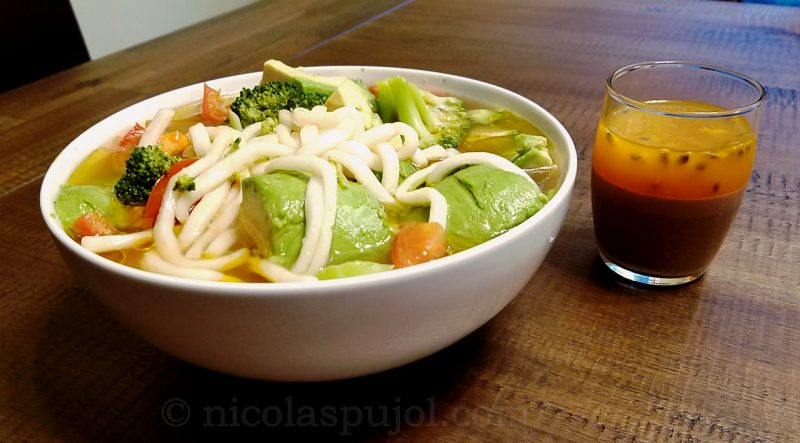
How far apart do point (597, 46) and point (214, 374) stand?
221 cm

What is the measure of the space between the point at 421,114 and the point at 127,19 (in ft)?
15.1

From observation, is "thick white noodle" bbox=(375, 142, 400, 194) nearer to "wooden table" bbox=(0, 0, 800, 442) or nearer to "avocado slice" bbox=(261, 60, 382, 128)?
"avocado slice" bbox=(261, 60, 382, 128)

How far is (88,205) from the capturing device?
1.22 metres

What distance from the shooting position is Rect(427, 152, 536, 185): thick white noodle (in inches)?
47.8

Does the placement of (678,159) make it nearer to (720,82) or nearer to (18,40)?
(720,82)

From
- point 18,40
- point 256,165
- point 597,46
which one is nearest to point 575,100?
point 597,46

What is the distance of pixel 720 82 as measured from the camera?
1.47 m

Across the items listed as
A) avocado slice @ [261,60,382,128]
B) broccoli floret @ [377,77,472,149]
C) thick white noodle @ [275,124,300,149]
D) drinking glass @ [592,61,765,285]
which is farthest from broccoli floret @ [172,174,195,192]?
drinking glass @ [592,61,765,285]

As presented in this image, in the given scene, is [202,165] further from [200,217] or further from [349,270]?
[349,270]

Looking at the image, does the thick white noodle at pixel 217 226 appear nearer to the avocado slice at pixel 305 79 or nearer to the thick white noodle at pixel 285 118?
the thick white noodle at pixel 285 118

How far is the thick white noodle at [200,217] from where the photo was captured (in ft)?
3.76

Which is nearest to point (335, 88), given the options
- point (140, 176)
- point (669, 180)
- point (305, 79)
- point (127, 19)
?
point (305, 79)

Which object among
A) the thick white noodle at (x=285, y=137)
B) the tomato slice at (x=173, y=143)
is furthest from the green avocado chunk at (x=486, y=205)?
the tomato slice at (x=173, y=143)

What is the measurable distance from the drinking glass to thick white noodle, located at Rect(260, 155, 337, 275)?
633 millimetres
